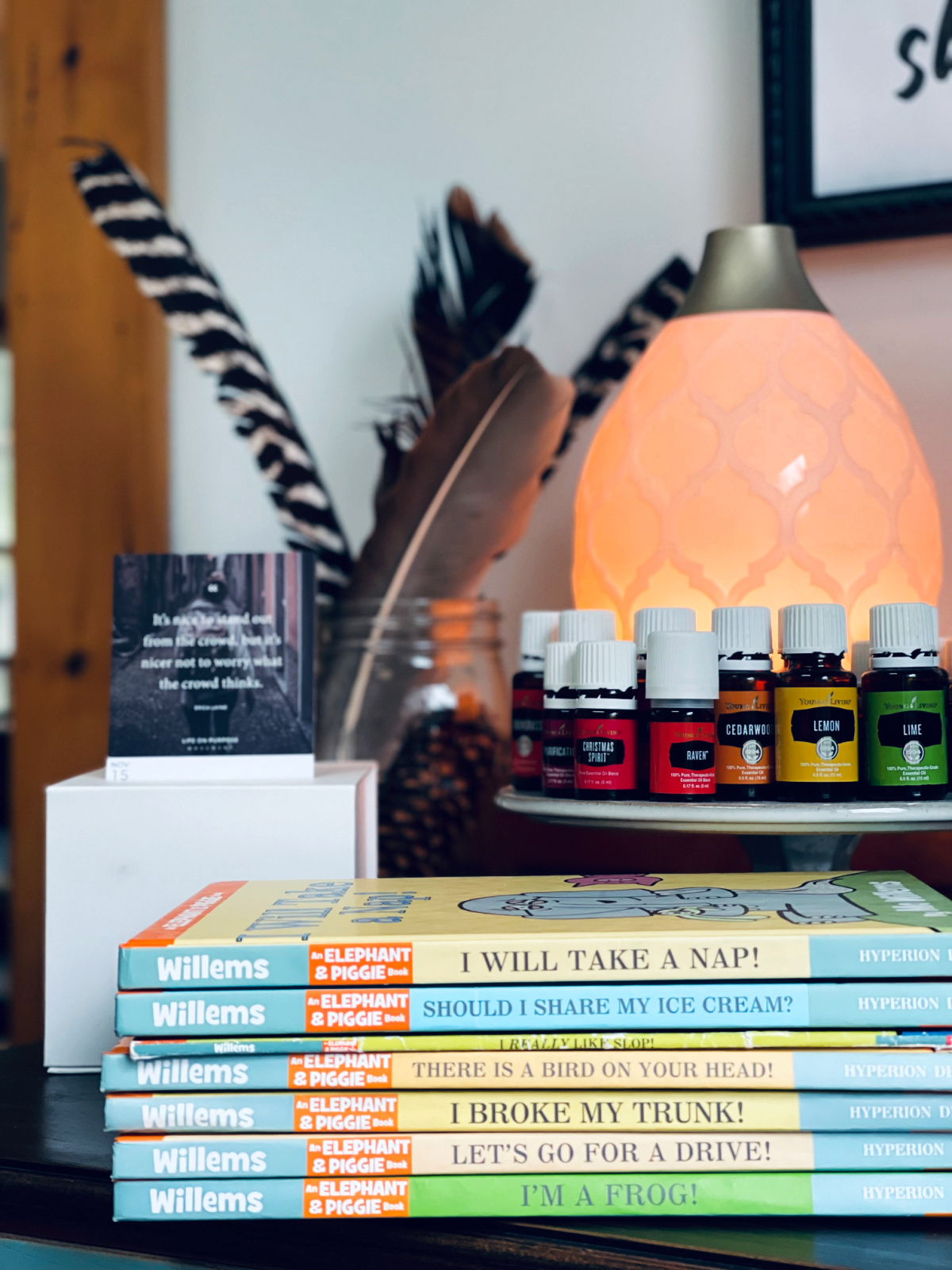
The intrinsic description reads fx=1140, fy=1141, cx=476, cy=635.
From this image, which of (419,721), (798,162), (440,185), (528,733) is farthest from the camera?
(440,185)

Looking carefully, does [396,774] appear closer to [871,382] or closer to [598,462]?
[598,462]

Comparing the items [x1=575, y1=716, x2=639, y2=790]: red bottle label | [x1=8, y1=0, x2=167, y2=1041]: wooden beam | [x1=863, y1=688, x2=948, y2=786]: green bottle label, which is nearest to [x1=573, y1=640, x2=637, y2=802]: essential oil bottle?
[x1=575, y1=716, x2=639, y2=790]: red bottle label

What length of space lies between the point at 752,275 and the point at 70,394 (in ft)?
2.58

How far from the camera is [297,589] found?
70cm

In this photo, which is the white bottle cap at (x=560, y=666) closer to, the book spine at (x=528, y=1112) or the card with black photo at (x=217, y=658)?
the card with black photo at (x=217, y=658)

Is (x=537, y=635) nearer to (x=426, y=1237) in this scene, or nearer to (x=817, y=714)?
(x=817, y=714)

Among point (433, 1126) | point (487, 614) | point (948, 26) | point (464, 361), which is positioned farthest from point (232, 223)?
point (433, 1126)

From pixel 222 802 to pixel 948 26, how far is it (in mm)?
861

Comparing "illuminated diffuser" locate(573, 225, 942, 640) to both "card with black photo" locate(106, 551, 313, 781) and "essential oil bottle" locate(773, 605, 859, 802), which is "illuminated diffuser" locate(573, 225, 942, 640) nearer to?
"essential oil bottle" locate(773, 605, 859, 802)

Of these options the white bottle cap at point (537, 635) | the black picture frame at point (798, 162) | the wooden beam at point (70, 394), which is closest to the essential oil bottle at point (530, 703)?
the white bottle cap at point (537, 635)

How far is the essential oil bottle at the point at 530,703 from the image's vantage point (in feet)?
2.36

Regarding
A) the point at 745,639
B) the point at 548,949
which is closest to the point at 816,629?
the point at 745,639

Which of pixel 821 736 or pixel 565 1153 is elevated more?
pixel 821 736

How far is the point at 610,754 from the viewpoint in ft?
2.06
